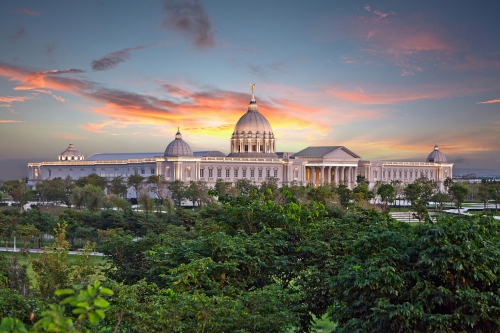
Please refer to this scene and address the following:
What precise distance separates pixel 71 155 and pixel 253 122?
43.7 m

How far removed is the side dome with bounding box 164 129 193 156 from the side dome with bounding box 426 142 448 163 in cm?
6469

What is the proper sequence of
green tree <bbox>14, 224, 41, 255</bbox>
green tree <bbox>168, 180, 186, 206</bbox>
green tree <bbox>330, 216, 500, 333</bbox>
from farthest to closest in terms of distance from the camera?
green tree <bbox>168, 180, 186, 206</bbox>, green tree <bbox>14, 224, 41, 255</bbox>, green tree <bbox>330, 216, 500, 333</bbox>

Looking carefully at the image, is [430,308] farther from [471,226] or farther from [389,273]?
[471,226]

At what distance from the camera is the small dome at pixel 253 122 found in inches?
4844

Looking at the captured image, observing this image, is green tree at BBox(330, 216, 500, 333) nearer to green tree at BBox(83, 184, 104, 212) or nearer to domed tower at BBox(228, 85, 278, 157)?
green tree at BBox(83, 184, 104, 212)

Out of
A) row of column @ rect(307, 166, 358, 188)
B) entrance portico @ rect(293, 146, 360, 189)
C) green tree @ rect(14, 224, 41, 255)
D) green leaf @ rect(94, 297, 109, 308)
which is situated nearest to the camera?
green leaf @ rect(94, 297, 109, 308)

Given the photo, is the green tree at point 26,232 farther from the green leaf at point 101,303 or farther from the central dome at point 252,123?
the central dome at point 252,123

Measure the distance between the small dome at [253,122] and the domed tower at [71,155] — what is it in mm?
38340

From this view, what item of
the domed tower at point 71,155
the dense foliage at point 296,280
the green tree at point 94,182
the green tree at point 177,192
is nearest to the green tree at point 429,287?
the dense foliage at point 296,280

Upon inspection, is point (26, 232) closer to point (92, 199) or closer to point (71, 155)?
point (92, 199)

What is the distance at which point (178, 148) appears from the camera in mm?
107875

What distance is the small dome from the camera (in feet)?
404

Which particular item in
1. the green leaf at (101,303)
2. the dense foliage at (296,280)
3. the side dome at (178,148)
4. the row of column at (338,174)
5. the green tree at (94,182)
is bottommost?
the dense foliage at (296,280)

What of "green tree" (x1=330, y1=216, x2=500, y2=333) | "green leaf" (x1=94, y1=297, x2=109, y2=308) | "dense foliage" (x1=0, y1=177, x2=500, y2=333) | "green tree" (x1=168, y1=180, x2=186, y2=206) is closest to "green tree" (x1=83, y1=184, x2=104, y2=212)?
"green tree" (x1=168, y1=180, x2=186, y2=206)
